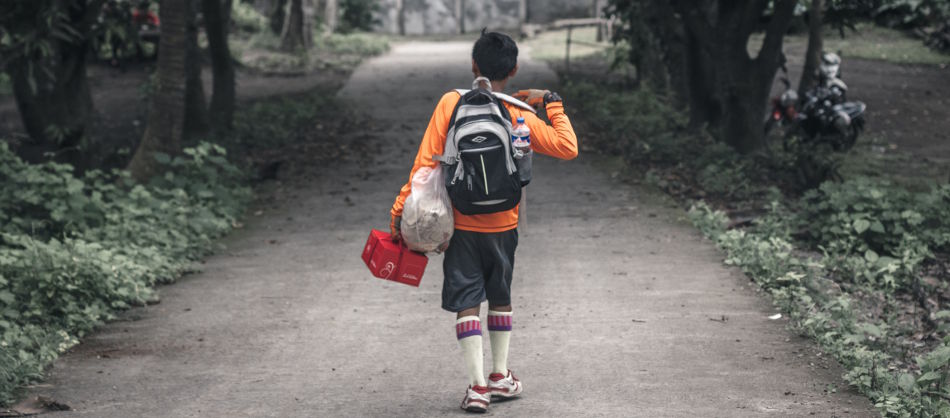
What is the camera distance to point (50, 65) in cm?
1555

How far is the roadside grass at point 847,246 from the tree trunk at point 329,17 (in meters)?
21.3

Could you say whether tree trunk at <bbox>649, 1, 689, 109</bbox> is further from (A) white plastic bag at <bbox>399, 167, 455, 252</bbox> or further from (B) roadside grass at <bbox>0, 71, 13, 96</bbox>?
(B) roadside grass at <bbox>0, 71, 13, 96</bbox>

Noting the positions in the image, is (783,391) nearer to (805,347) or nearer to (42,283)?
(805,347)

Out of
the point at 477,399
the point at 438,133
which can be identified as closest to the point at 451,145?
the point at 438,133

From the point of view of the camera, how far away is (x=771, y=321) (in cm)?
714

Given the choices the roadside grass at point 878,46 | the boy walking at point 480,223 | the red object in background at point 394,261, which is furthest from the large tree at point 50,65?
the roadside grass at point 878,46

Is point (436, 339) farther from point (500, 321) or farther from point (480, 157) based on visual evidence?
point (480, 157)

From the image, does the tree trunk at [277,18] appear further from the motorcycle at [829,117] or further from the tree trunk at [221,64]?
the motorcycle at [829,117]

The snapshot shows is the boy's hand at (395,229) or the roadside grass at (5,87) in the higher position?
the boy's hand at (395,229)

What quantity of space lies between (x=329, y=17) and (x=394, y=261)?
104 ft

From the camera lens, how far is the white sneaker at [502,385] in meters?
5.48

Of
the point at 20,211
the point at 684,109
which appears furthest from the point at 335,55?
the point at 20,211

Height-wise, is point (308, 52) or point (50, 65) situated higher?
point (50, 65)

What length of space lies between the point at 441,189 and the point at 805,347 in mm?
2621
